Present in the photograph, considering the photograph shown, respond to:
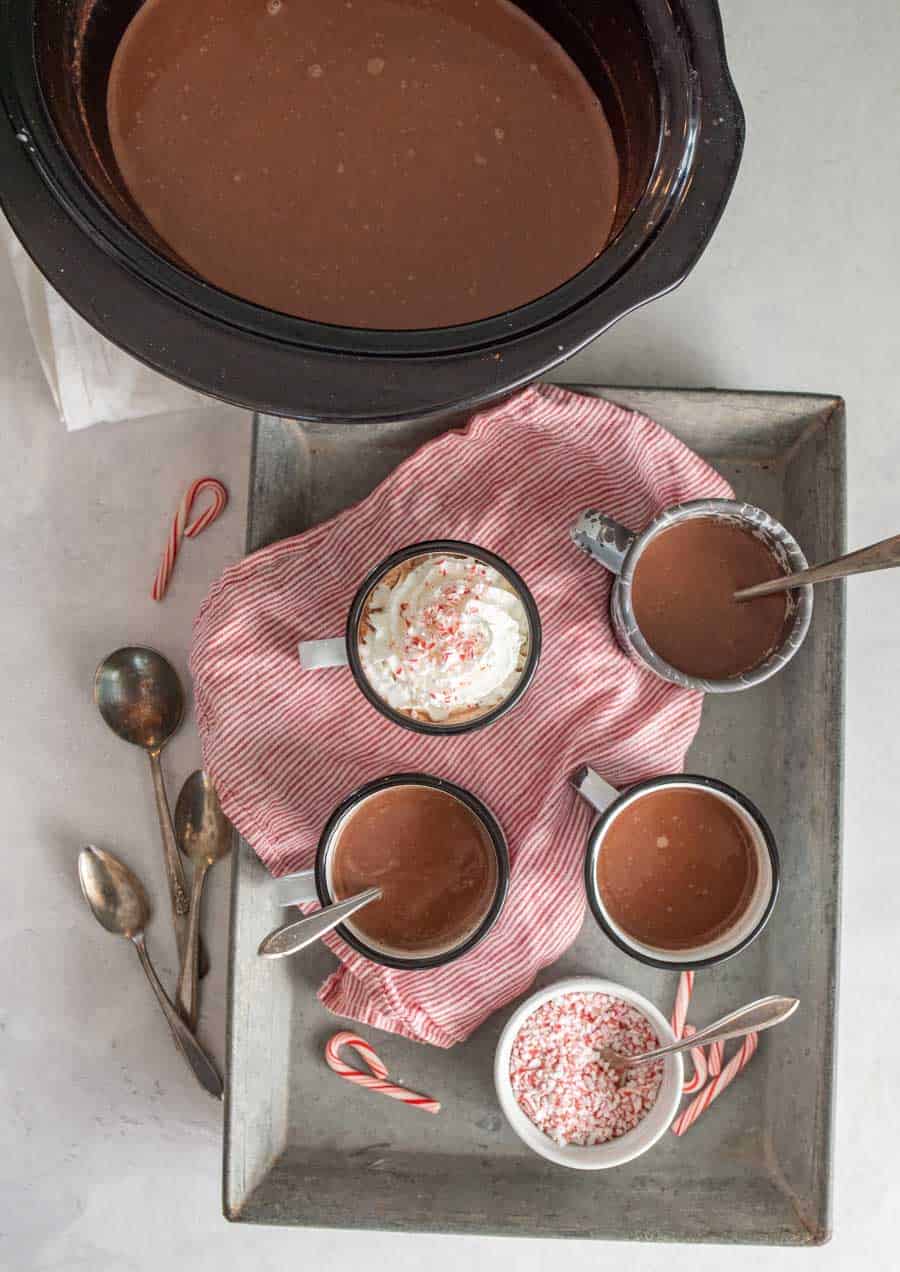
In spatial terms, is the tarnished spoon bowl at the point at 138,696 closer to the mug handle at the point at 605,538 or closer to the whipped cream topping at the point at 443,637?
the whipped cream topping at the point at 443,637

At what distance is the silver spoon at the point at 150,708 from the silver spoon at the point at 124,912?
4 centimetres

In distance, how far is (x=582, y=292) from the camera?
0.63 meters

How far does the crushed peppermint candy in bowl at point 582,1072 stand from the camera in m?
1.02

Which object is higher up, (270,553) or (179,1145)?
(270,553)

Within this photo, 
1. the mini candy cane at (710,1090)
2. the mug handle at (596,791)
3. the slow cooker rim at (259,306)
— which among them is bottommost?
the mini candy cane at (710,1090)

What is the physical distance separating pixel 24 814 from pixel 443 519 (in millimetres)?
579

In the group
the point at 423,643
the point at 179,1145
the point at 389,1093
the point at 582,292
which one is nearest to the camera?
the point at 582,292

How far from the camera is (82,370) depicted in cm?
112

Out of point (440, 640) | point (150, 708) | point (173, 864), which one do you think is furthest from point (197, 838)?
point (440, 640)

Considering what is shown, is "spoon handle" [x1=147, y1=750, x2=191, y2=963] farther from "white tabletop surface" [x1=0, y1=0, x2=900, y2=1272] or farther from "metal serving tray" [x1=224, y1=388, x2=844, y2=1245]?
"metal serving tray" [x1=224, y1=388, x2=844, y2=1245]

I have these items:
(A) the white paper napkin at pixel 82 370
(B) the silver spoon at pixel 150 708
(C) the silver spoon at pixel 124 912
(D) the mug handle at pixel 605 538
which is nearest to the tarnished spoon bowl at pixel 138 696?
(B) the silver spoon at pixel 150 708

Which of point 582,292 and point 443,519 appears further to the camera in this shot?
point 443,519

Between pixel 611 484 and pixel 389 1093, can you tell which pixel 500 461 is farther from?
pixel 389 1093

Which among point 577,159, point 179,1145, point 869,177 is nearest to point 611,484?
point 577,159
